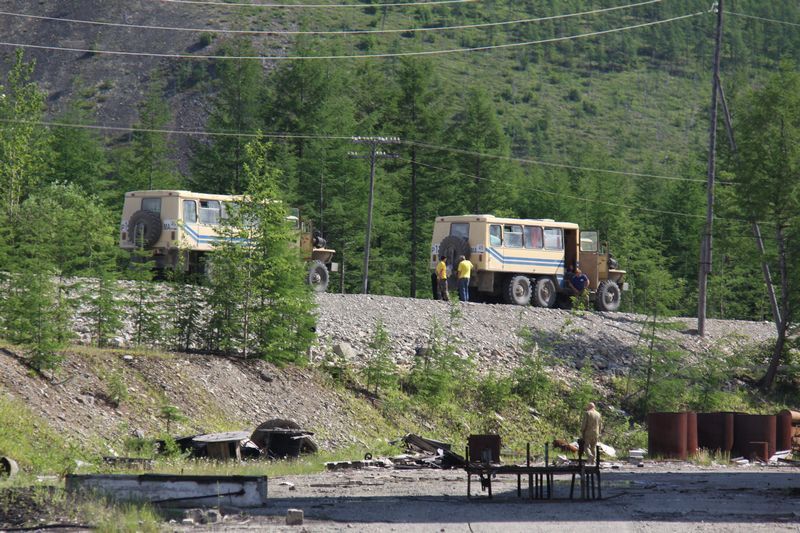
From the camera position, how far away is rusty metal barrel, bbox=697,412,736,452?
28625 mm

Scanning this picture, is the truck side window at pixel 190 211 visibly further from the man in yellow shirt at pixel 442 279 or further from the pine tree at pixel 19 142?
the pine tree at pixel 19 142

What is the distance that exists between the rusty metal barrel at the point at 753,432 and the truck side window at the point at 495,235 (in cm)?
1383

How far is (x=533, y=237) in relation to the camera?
4194cm

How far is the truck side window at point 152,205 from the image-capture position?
123ft

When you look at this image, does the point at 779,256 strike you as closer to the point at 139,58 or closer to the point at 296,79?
the point at 296,79

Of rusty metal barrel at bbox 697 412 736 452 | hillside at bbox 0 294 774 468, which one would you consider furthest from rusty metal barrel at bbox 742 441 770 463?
hillside at bbox 0 294 774 468

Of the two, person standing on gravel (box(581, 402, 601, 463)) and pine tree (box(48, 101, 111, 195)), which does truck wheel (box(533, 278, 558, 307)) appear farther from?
pine tree (box(48, 101, 111, 195))

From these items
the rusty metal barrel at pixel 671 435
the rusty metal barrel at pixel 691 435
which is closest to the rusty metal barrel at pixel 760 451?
the rusty metal barrel at pixel 691 435

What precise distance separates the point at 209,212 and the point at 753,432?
56.6 ft

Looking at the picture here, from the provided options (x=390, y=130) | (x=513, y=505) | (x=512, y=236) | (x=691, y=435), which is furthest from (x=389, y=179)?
(x=513, y=505)

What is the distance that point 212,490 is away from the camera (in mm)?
15828

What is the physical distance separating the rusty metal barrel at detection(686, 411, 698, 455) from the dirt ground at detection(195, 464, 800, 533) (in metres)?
5.38

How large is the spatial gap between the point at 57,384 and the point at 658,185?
210 feet

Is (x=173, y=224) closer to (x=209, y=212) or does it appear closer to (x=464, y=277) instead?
(x=209, y=212)
